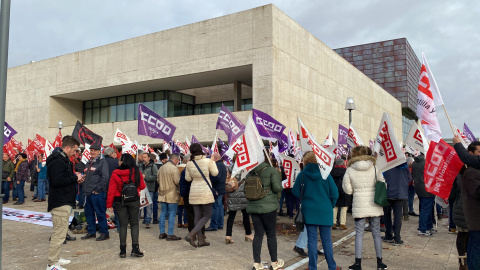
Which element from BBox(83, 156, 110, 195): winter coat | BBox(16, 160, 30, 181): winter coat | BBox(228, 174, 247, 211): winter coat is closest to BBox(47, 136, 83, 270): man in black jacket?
BBox(83, 156, 110, 195): winter coat

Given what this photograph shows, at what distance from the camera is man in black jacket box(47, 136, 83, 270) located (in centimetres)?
549

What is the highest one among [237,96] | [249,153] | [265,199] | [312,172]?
[237,96]

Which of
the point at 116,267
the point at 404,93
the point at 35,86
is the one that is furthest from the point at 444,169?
the point at 404,93

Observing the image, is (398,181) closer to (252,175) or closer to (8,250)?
(252,175)

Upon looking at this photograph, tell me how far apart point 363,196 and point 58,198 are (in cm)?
450

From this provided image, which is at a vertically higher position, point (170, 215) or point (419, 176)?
point (419, 176)

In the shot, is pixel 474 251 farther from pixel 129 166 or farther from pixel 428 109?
pixel 129 166

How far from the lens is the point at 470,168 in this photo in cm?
448

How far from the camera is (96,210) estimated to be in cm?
784

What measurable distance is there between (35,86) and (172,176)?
106 feet

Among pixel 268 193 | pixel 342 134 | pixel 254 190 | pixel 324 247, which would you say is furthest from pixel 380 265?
pixel 342 134

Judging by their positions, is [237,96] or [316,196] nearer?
[316,196]

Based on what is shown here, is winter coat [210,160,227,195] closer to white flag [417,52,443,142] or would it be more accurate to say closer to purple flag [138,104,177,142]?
purple flag [138,104,177,142]

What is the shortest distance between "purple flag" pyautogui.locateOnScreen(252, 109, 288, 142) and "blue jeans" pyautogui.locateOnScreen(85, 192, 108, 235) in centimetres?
444
